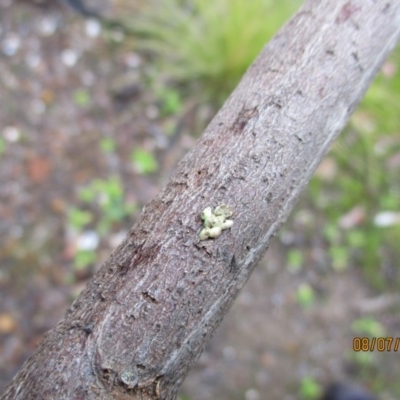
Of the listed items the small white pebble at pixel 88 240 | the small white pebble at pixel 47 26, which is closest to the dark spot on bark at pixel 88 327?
the small white pebble at pixel 88 240

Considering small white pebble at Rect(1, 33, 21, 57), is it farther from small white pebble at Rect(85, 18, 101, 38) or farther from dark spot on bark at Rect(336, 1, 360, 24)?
dark spot on bark at Rect(336, 1, 360, 24)

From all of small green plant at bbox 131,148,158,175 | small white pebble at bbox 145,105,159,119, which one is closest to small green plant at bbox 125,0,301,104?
small white pebble at bbox 145,105,159,119

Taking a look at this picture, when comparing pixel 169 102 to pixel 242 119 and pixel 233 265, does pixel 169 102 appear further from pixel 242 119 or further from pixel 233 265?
pixel 233 265

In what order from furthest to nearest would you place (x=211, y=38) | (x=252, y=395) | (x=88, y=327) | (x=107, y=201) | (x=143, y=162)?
(x=211, y=38), (x=143, y=162), (x=107, y=201), (x=252, y=395), (x=88, y=327)

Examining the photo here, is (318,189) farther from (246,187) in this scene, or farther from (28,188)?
(246,187)

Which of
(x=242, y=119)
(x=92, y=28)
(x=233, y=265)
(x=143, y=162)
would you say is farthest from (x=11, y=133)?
(x=233, y=265)

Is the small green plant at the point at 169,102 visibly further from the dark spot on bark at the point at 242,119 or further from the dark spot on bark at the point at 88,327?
the dark spot on bark at the point at 88,327
